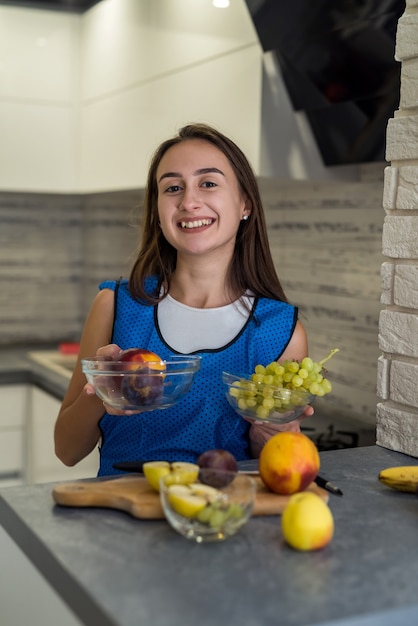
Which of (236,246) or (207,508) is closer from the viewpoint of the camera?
(207,508)

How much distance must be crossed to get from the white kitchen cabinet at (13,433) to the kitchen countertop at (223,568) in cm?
219

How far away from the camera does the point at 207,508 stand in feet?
3.46

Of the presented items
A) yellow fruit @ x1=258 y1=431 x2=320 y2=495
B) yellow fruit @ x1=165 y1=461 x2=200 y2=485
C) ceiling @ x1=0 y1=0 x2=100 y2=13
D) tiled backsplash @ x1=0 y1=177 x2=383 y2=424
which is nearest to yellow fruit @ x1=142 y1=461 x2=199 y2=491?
yellow fruit @ x1=165 y1=461 x2=200 y2=485

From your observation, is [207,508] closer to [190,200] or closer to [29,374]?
[190,200]

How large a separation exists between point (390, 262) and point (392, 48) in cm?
66

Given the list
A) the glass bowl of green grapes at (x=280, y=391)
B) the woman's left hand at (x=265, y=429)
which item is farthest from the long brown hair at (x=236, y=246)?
the glass bowl of green grapes at (x=280, y=391)

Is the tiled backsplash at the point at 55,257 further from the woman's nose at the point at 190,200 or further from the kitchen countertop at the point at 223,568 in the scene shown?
the kitchen countertop at the point at 223,568

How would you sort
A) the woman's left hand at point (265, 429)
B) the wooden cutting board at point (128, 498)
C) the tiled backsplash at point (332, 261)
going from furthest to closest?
the tiled backsplash at point (332, 261)
the woman's left hand at point (265, 429)
the wooden cutting board at point (128, 498)

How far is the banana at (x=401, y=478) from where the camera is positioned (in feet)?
4.27

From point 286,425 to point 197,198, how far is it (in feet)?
1.65

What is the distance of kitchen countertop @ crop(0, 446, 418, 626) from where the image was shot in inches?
35.0

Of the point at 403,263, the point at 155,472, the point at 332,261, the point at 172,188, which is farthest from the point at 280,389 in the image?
the point at 332,261

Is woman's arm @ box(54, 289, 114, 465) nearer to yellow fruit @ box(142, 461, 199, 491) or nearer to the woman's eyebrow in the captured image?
the woman's eyebrow

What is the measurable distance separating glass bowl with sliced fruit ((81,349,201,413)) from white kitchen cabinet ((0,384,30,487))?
2127mm
